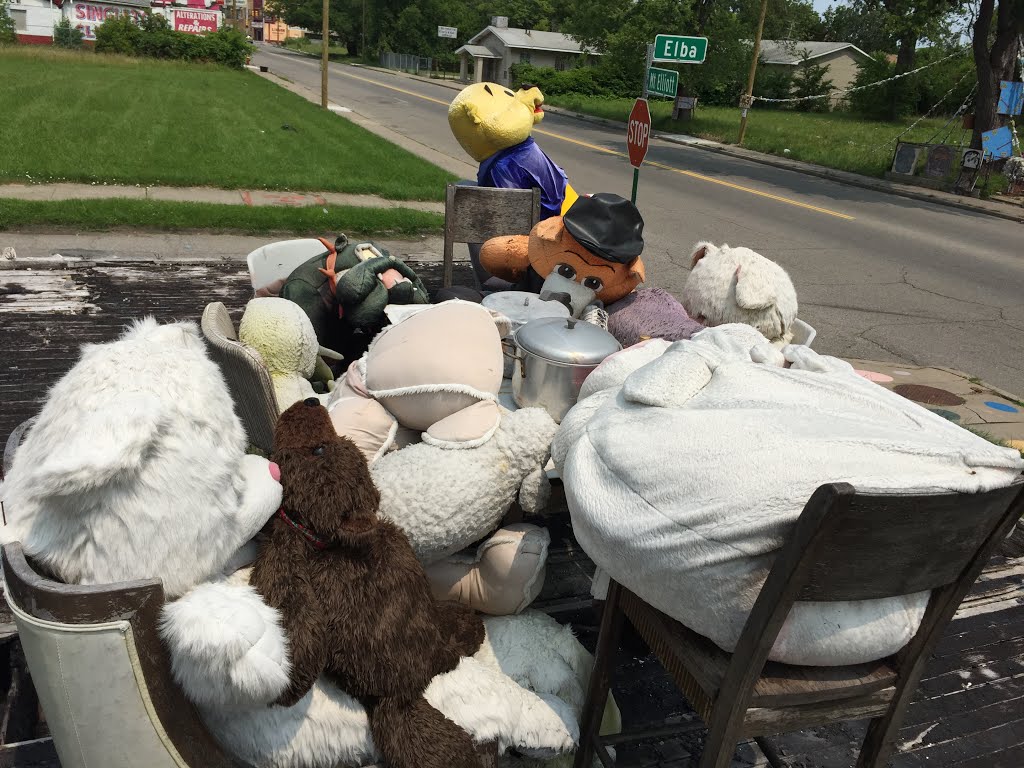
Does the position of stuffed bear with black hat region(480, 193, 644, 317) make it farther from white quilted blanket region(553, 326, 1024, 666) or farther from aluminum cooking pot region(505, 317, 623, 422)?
white quilted blanket region(553, 326, 1024, 666)

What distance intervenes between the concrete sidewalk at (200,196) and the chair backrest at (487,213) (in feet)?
17.8

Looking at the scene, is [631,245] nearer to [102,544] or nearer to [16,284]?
[102,544]

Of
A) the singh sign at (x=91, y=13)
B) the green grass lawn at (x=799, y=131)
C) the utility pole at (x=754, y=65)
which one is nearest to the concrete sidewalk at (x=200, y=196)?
the green grass lawn at (x=799, y=131)

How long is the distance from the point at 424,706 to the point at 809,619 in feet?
2.61

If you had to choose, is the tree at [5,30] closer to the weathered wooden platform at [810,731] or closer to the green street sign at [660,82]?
the green street sign at [660,82]


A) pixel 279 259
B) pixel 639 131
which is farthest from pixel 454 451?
pixel 639 131

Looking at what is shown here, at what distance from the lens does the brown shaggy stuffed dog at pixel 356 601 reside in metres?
1.44

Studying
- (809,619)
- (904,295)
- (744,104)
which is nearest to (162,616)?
(809,619)

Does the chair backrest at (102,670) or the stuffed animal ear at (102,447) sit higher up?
the stuffed animal ear at (102,447)

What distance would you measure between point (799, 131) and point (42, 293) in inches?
1021

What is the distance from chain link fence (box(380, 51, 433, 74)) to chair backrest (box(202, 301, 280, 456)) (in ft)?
195

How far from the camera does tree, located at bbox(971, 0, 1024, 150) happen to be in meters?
13.6

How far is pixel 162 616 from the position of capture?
121 centimetres

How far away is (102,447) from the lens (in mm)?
1153
